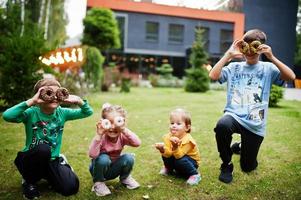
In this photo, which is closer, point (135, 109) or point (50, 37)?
point (135, 109)

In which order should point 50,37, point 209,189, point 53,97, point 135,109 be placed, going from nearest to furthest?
point 53,97 < point 209,189 < point 135,109 < point 50,37

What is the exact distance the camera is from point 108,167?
165 inches

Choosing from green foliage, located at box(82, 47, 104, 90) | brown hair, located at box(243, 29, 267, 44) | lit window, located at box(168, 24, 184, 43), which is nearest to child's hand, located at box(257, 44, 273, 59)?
brown hair, located at box(243, 29, 267, 44)

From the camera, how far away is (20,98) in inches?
430

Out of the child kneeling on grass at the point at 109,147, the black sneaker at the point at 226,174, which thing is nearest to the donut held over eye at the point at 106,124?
the child kneeling on grass at the point at 109,147

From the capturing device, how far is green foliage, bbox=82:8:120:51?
21891 mm

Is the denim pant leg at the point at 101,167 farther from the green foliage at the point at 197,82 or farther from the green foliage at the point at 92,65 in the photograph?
the green foliage at the point at 197,82

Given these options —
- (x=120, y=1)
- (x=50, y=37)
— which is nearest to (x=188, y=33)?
(x=120, y=1)

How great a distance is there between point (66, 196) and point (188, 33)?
3622 centimetres

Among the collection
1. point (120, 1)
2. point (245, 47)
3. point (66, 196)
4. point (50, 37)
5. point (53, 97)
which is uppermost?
point (120, 1)

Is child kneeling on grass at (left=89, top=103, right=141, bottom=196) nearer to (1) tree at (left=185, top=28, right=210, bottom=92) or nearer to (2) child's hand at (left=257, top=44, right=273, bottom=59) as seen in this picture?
(2) child's hand at (left=257, top=44, right=273, bottom=59)

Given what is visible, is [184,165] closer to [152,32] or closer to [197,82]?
[197,82]

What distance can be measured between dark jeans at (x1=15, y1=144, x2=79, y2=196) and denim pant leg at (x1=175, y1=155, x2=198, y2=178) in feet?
3.92

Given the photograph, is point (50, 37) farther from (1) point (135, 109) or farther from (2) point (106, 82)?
(1) point (135, 109)
